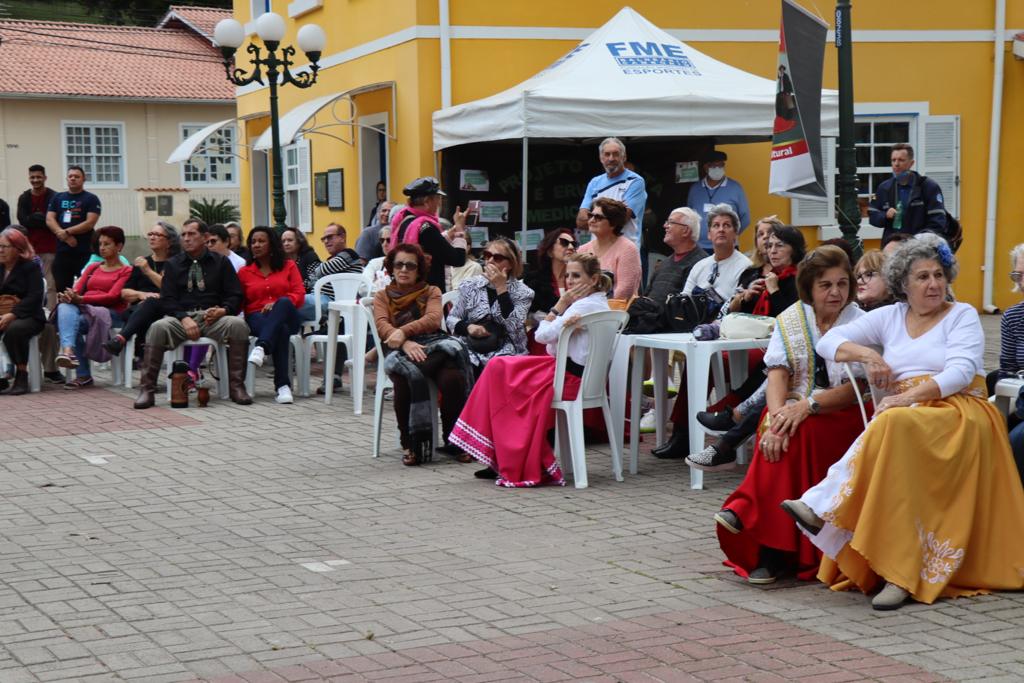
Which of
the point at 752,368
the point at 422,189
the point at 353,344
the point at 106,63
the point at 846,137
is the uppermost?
the point at 106,63

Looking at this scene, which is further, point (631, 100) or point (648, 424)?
point (631, 100)

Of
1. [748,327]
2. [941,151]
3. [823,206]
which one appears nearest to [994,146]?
[941,151]

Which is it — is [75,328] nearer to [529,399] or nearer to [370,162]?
[529,399]

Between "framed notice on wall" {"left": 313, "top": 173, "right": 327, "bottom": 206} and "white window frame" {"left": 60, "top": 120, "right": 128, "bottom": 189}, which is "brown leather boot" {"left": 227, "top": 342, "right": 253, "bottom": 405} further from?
"white window frame" {"left": 60, "top": 120, "right": 128, "bottom": 189}

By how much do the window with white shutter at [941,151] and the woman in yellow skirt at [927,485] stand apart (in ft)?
40.8

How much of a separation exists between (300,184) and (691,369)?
45.2ft

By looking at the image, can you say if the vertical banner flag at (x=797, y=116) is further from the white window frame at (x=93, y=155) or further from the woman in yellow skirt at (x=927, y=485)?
the white window frame at (x=93, y=155)

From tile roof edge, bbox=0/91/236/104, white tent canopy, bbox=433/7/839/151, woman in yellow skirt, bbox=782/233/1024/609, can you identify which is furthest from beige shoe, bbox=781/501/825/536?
tile roof edge, bbox=0/91/236/104

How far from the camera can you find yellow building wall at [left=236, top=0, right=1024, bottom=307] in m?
16.6

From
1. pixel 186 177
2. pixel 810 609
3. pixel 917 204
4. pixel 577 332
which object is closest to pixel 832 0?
pixel 917 204

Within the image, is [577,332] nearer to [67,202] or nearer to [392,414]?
[392,414]

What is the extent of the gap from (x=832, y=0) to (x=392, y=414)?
9721 mm

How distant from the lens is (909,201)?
13.6 metres

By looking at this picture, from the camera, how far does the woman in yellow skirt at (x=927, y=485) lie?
5.70m
